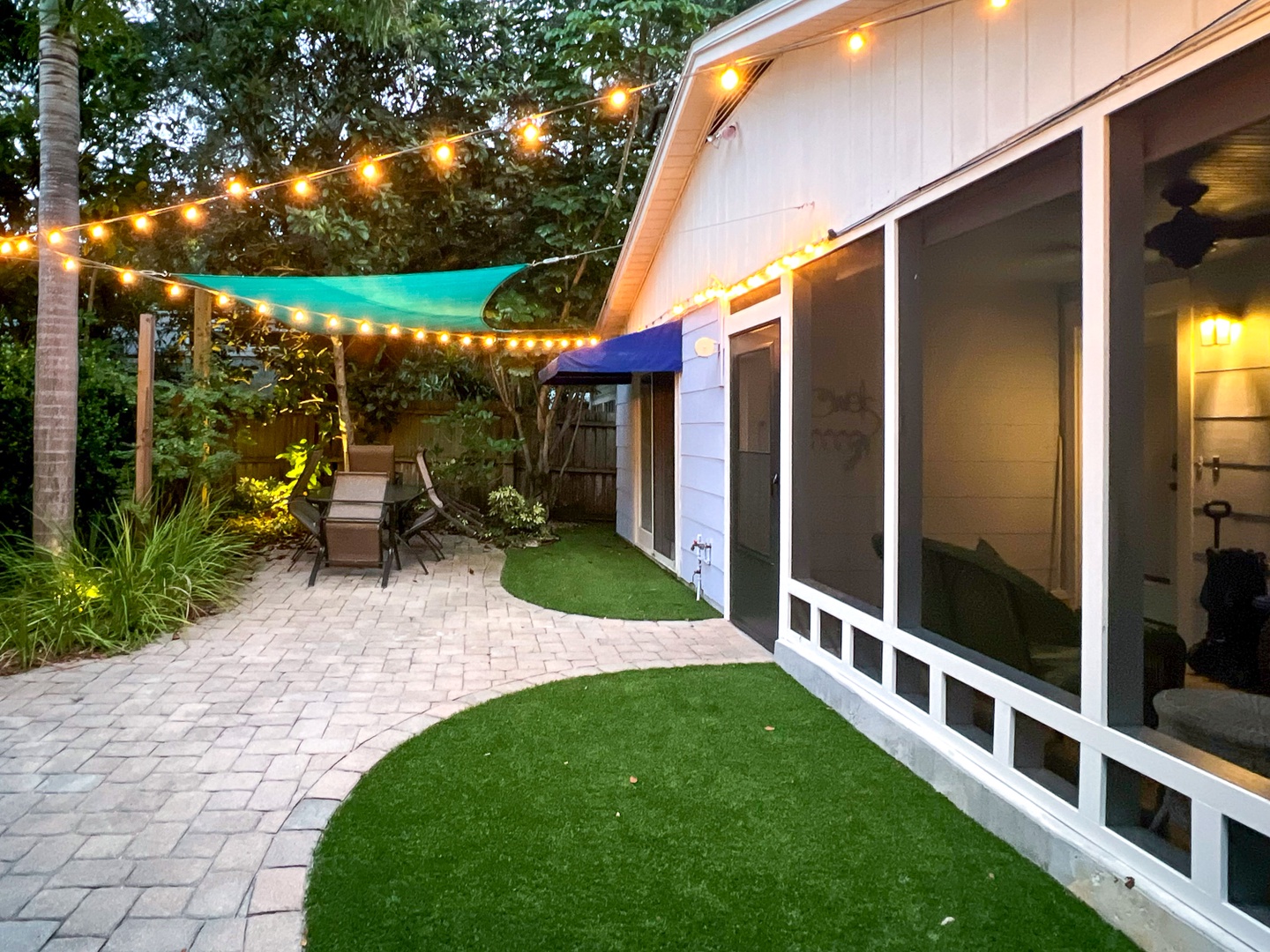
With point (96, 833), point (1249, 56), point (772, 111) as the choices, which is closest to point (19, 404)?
point (96, 833)

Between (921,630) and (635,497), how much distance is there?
256 inches

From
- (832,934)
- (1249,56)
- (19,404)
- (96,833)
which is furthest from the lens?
(19,404)

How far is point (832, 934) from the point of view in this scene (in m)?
2.12

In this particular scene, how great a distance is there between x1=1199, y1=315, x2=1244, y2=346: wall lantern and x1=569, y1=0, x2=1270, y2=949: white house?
10 mm

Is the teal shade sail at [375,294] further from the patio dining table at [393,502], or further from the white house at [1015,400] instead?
the white house at [1015,400]

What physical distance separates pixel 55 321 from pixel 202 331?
208 centimetres

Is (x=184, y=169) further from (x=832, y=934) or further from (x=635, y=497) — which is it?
(x=832, y=934)

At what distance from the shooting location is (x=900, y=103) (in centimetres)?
337

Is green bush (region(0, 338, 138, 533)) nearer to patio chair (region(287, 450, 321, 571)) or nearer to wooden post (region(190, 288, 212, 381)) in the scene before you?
wooden post (region(190, 288, 212, 381))

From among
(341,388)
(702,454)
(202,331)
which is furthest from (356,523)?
(341,388)

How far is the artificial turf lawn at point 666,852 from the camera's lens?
2129 mm

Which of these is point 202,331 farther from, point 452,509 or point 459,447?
point 459,447

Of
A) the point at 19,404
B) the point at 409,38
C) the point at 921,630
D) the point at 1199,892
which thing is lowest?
the point at 1199,892

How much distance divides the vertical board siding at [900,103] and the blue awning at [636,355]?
1.11 m
